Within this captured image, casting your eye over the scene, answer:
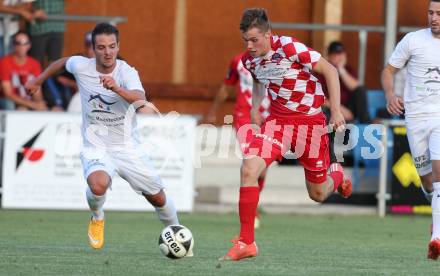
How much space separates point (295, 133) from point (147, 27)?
28.1ft

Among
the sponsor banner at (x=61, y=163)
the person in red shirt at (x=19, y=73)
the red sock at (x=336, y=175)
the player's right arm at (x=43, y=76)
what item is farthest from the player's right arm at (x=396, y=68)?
the person in red shirt at (x=19, y=73)

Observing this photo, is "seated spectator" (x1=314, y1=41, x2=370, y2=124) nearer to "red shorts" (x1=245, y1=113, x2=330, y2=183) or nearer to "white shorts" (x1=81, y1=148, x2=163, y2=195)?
"red shorts" (x1=245, y1=113, x2=330, y2=183)

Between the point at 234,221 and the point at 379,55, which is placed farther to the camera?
the point at 379,55

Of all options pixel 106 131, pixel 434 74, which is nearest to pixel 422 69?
pixel 434 74

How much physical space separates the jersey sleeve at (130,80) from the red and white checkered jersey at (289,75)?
3.00 feet

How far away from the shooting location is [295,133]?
9.68 m

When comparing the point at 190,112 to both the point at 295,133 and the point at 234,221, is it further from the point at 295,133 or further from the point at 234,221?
the point at 295,133

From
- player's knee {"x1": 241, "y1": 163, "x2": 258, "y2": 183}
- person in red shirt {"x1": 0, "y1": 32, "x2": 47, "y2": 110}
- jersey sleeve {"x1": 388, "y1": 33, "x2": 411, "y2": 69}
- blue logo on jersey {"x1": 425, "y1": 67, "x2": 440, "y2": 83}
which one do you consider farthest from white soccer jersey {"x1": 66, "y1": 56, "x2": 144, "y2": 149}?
person in red shirt {"x1": 0, "y1": 32, "x2": 47, "y2": 110}

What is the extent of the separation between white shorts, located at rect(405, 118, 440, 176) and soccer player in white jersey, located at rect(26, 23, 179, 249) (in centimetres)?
226

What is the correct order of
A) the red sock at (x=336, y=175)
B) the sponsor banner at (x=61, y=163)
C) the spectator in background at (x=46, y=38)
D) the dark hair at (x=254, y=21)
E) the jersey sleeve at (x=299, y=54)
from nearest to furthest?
the dark hair at (x=254, y=21), the jersey sleeve at (x=299, y=54), the red sock at (x=336, y=175), the sponsor banner at (x=61, y=163), the spectator in background at (x=46, y=38)

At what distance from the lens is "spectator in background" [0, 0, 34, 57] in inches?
616

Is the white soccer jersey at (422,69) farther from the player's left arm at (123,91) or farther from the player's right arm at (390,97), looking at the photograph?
the player's left arm at (123,91)

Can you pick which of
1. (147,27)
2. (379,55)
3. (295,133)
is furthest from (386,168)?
(295,133)

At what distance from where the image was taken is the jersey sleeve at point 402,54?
1023 centimetres
